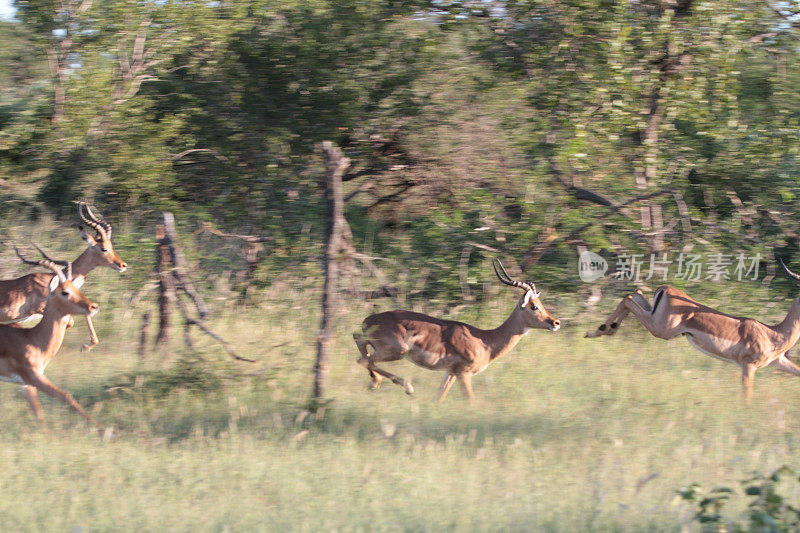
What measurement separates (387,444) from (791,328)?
11.4 feet

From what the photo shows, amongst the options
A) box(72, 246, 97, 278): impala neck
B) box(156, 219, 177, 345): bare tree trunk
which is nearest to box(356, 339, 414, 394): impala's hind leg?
box(156, 219, 177, 345): bare tree trunk

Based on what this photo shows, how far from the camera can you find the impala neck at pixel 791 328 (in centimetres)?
638

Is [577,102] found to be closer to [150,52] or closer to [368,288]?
[368,288]

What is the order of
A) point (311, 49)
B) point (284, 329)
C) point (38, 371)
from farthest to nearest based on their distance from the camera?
point (311, 49), point (284, 329), point (38, 371)

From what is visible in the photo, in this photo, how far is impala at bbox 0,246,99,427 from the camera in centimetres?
536

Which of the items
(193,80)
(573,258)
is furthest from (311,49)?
(573,258)

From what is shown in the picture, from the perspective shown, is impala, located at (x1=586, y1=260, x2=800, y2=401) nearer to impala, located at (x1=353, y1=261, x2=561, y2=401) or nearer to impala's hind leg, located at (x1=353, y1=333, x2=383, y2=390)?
impala, located at (x1=353, y1=261, x2=561, y2=401)

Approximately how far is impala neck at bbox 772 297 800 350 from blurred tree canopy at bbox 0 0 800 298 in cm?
179

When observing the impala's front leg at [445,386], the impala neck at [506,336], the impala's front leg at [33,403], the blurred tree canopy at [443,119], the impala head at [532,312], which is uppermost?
the blurred tree canopy at [443,119]

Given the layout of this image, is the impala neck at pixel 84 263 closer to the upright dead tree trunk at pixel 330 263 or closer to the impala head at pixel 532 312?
the upright dead tree trunk at pixel 330 263

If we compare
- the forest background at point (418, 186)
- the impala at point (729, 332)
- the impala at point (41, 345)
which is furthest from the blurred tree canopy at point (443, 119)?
the impala at point (41, 345)

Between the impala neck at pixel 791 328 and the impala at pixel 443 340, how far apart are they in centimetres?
186

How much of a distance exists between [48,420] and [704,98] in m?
6.98

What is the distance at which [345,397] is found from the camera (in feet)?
20.4
